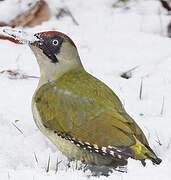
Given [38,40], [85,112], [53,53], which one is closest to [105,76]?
[53,53]

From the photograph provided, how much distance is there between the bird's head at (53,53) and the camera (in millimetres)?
3986

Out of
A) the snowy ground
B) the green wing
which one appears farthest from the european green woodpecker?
the snowy ground

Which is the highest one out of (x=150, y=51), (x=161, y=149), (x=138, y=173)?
(x=138, y=173)

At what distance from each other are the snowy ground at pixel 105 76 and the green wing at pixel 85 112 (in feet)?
0.76

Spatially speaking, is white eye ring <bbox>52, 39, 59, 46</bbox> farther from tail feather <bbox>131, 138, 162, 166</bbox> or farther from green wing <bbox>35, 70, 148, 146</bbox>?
tail feather <bbox>131, 138, 162, 166</bbox>

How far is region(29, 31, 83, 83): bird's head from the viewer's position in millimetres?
3986

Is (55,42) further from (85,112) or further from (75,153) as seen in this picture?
(75,153)

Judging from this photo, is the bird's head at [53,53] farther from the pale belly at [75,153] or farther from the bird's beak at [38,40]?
the pale belly at [75,153]

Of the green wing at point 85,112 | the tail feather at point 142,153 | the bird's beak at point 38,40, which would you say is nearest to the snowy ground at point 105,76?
the tail feather at point 142,153

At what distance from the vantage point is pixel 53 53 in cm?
404

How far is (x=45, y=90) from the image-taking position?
3.91 metres

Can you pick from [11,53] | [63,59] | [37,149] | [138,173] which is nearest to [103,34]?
[11,53]

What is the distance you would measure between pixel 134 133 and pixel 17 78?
203 centimetres

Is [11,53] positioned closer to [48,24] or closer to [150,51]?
[48,24]
